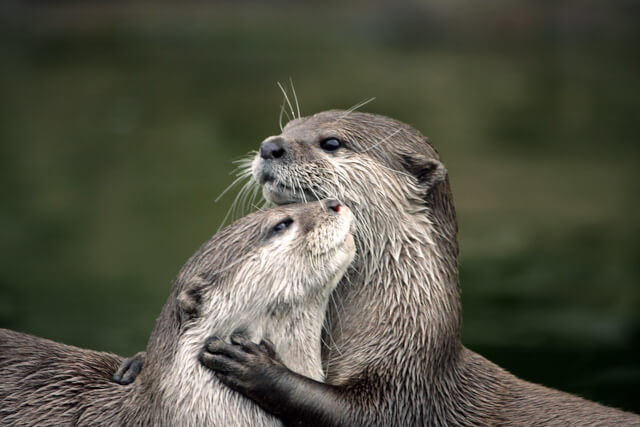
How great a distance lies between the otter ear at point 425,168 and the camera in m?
3.74

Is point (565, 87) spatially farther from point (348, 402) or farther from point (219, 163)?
point (348, 402)

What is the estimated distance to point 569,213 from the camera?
30.6ft

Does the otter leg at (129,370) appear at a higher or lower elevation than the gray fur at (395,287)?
lower

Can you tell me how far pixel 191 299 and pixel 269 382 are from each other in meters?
0.38

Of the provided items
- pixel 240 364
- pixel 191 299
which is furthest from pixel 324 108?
pixel 240 364

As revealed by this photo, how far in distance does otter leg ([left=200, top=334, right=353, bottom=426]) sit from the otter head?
63cm

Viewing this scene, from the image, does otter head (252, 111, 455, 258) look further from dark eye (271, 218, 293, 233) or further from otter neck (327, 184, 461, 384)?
dark eye (271, 218, 293, 233)

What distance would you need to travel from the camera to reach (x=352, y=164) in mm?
3697

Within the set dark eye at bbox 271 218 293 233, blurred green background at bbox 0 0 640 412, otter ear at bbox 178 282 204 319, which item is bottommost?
otter ear at bbox 178 282 204 319

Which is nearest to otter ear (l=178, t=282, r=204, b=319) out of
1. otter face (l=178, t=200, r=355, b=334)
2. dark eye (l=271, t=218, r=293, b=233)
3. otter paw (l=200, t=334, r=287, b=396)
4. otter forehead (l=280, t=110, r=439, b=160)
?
otter face (l=178, t=200, r=355, b=334)

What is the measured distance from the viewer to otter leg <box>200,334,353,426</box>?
3160mm

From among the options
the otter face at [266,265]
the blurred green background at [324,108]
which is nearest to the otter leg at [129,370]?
the otter face at [266,265]

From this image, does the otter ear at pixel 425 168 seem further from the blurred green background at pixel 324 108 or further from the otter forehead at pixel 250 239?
the blurred green background at pixel 324 108

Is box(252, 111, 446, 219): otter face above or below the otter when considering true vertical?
above
